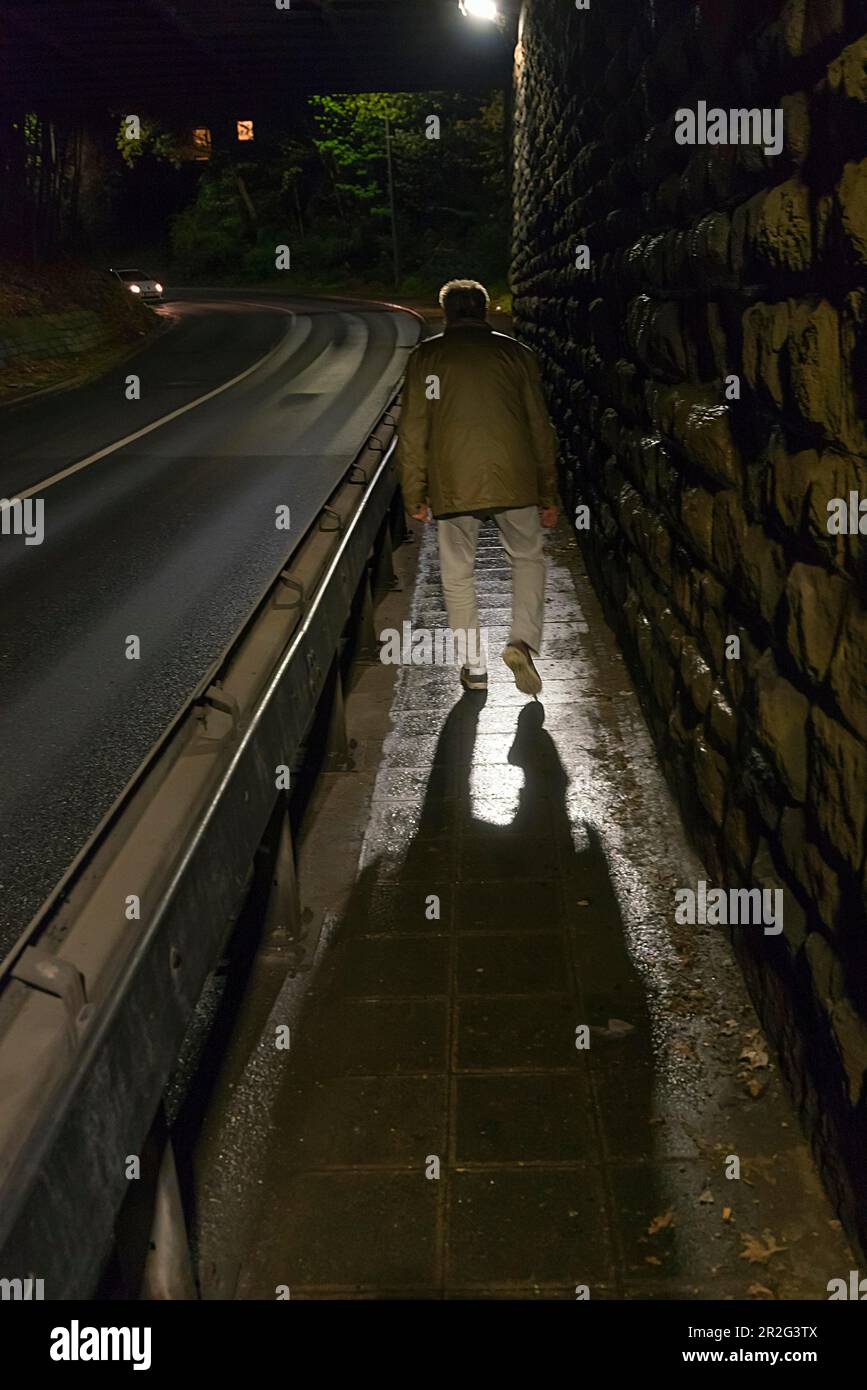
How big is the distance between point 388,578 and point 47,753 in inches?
141

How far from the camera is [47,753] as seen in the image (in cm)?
597

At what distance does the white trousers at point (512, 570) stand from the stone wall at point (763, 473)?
481mm

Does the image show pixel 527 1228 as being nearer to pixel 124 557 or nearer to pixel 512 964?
pixel 512 964

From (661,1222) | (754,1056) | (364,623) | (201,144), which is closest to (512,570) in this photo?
(364,623)

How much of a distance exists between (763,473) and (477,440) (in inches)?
115

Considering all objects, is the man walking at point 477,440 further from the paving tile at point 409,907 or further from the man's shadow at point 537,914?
the paving tile at point 409,907

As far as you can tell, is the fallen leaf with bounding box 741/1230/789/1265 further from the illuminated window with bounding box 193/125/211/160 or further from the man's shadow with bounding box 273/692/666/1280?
the illuminated window with bounding box 193/125/211/160

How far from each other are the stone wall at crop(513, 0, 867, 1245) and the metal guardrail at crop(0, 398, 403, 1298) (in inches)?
55.1

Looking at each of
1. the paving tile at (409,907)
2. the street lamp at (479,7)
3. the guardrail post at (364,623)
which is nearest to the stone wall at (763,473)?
the paving tile at (409,907)

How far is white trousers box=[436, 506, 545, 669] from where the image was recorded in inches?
249

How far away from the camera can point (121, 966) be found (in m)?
2.34

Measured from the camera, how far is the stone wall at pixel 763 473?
2576mm
